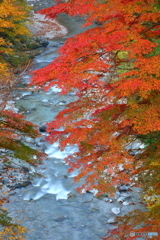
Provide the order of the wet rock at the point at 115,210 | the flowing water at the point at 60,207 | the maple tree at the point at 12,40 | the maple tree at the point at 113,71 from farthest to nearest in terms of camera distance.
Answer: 1. the maple tree at the point at 12,40
2. the wet rock at the point at 115,210
3. the flowing water at the point at 60,207
4. the maple tree at the point at 113,71

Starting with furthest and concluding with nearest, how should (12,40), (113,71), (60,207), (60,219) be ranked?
(12,40)
(60,207)
(60,219)
(113,71)

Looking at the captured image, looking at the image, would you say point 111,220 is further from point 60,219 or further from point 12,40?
point 12,40

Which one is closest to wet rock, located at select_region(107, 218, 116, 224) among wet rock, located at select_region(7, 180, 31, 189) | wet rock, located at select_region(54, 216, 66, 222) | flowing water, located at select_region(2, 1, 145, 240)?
flowing water, located at select_region(2, 1, 145, 240)

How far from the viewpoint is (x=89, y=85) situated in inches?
216

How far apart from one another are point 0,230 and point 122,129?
12.8ft

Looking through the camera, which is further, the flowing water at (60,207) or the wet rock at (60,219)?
the wet rock at (60,219)

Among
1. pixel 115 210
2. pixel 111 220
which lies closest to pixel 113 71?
pixel 111 220

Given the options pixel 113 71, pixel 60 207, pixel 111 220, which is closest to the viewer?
pixel 113 71

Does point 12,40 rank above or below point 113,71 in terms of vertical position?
below

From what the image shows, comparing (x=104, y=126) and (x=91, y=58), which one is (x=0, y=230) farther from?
(x=91, y=58)

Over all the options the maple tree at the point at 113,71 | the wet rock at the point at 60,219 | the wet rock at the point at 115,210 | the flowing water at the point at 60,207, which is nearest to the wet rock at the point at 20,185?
the flowing water at the point at 60,207

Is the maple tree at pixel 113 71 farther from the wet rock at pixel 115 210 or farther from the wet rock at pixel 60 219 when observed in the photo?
the wet rock at pixel 60 219

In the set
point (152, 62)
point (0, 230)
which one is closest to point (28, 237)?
point (0, 230)

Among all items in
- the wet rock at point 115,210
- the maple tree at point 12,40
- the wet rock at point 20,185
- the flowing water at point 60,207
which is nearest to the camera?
the flowing water at point 60,207
